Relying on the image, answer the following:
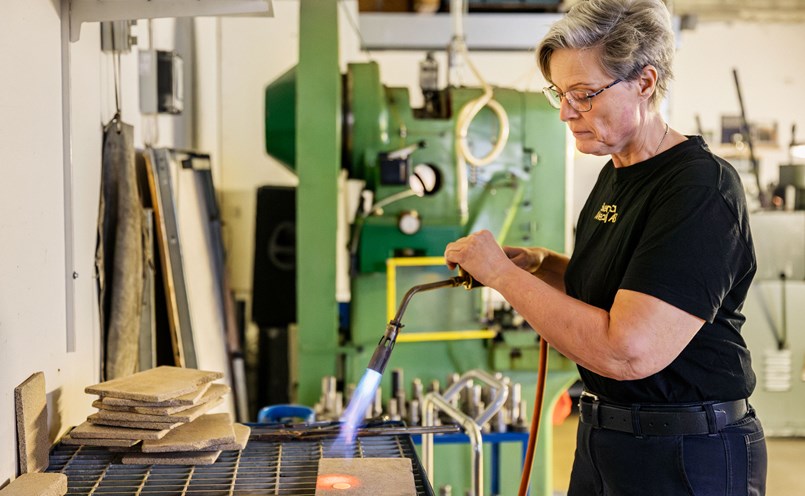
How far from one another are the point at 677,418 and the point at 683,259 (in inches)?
10.9

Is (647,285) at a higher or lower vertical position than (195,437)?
higher

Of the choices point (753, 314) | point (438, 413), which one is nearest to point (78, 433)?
point (438, 413)

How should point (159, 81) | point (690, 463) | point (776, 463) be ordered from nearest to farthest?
point (690, 463), point (159, 81), point (776, 463)

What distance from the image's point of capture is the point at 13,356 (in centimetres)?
144

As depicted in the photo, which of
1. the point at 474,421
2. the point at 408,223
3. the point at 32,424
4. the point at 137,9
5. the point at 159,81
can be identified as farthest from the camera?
the point at 408,223

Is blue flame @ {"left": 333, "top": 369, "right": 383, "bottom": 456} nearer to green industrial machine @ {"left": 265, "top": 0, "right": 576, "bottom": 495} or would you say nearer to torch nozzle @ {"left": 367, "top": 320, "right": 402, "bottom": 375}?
torch nozzle @ {"left": 367, "top": 320, "right": 402, "bottom": 375}

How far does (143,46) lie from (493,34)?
273 cm

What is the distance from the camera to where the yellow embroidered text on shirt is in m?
1.47

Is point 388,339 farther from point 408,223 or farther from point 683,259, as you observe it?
point 408,223

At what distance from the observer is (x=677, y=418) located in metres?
1.36

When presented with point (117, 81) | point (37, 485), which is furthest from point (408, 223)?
point (37, 485)

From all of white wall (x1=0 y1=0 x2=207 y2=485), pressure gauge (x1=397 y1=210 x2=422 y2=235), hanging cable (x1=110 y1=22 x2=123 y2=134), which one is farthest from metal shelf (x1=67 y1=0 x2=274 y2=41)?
pressure gauge (x1=397 y1=210 x2=422 y2=235)

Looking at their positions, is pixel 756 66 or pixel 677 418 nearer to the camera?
pixel 677 418

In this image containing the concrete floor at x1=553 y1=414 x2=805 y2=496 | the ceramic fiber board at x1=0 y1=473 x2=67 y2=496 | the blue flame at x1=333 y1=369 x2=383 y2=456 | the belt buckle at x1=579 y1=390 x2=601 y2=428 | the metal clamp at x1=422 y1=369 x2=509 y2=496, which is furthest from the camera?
the concrete floor at x1=553 y1=414 x2=805 y2=496
